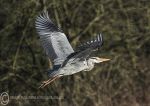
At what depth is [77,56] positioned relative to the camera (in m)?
6.05

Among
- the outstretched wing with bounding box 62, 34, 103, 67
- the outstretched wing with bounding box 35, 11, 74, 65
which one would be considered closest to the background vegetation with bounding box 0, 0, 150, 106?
the outstretched wing with bounding box 35, 11, 74, 65

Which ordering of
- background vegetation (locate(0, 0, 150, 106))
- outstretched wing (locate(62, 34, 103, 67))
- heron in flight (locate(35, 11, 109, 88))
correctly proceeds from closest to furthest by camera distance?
outstretched wing (locate(62, 34, 103, 67)) < heron in flight (locate(35, 11, 109, 88)) < background vegetation (locate(0, 0, 150, 106))

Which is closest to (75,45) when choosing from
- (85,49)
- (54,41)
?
(54,41)

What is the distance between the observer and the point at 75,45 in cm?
816

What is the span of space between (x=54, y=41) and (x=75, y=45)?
5.93 ft

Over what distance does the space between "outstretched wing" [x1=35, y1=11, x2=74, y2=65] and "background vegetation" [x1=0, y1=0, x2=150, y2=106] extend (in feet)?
5.56

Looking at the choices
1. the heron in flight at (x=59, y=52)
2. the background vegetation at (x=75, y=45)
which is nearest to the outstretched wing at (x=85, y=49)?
the heron in flight at (x=59, y=52)

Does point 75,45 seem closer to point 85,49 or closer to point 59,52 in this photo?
point 59,52

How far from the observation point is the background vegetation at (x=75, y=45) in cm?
825

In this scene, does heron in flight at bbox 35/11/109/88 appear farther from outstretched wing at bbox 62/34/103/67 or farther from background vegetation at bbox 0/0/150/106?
background vegetation at bbox 0/0/150/106

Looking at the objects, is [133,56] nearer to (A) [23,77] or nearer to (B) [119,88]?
(B) [119,88]

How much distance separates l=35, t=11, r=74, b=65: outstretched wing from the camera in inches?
248

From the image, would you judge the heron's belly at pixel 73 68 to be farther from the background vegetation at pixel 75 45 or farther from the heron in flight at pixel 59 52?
the background vegetation at pixel 75 45

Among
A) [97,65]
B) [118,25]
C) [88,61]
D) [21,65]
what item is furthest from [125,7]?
[88,61]
